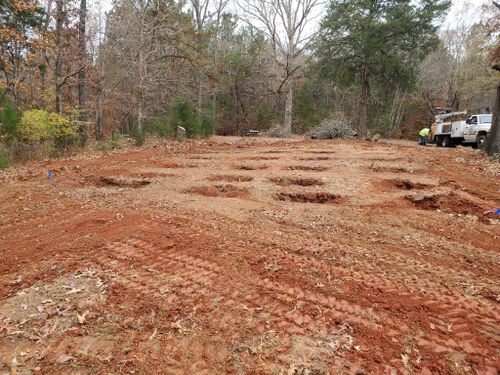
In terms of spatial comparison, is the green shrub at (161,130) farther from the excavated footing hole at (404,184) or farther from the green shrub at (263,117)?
the green shrub at (263,117)

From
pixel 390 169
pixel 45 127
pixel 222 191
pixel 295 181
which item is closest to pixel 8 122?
pixel 45 127

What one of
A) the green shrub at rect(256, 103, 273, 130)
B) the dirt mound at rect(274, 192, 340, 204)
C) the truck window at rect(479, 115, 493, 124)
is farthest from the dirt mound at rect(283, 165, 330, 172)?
the green shrub at rect(256, 103, 273, 130)

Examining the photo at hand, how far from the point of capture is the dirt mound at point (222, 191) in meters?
6.78

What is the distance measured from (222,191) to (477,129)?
14517 mm

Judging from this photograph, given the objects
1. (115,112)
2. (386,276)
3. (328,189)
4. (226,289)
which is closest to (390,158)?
(328,189)

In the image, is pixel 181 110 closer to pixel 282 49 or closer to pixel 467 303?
pixel 282 49

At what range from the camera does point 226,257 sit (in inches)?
150

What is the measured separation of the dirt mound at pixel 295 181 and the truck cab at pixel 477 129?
37.6 feet

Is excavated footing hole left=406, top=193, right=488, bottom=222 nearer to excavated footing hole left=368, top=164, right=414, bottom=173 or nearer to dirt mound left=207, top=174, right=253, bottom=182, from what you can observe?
excavated footing hole left=368, top=164, right=414, bottom=173

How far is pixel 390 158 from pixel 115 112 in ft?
76.4

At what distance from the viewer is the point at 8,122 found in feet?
34.5

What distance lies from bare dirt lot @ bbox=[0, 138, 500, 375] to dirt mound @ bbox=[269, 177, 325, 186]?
0.44 m

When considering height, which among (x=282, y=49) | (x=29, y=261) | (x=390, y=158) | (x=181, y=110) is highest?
(x=282, y=49)

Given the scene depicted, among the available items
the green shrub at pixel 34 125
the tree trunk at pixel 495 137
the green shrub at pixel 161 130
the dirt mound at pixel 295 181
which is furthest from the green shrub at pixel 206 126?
the tree trunk at pixel 495 137
